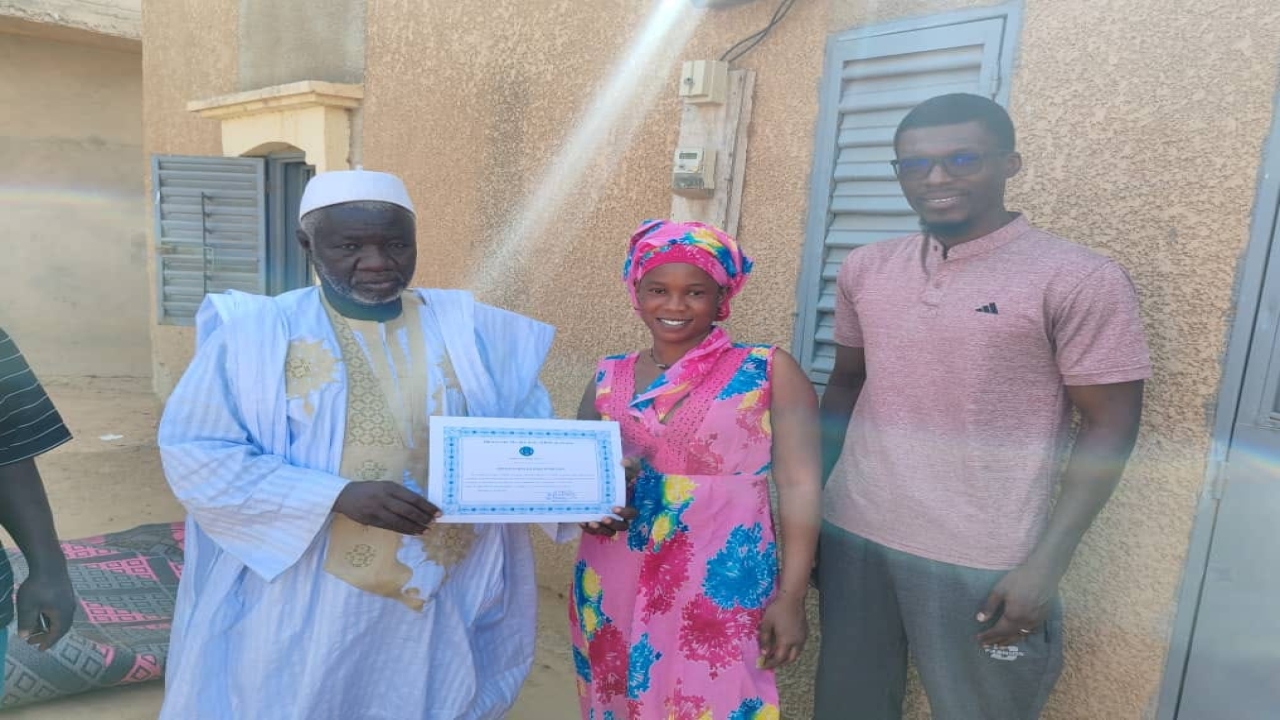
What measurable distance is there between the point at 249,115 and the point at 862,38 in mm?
5128

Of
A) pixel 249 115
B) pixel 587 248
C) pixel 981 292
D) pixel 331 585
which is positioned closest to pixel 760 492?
pixel 981 292

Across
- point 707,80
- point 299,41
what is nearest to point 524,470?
point 707,80

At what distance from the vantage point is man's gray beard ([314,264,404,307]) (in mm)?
2004

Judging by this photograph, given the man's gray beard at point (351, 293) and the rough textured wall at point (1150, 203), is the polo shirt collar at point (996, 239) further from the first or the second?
the man's gray beard at point (351, 293)

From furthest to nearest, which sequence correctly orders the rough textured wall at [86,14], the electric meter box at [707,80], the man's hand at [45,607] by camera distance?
the rough textured wall at [86,14] → the electric meter box at [707,80] → the man's hand at [45,607]

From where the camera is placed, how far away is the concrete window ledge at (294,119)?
5.34m

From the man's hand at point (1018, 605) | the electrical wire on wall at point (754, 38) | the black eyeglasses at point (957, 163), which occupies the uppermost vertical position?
the electrical wire on wall at point (754, 38)

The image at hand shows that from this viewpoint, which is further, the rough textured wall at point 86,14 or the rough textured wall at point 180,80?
the rough textured wall at point 86,14

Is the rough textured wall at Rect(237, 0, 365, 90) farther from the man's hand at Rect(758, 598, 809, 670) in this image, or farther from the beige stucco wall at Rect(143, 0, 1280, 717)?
the man's hand at Rect(758, 598, 809, 670)

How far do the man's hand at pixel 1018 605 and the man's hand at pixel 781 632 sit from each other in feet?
1.23

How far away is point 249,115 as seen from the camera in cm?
635

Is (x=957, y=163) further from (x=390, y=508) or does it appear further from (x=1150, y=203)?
(x=390, y=508)

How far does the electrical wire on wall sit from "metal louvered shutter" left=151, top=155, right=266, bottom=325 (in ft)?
14.9

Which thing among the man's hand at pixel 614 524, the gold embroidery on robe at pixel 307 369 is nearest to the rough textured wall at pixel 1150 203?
the man's hand at pixel 614 524
